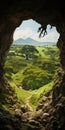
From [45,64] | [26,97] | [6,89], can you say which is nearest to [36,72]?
[45,64]

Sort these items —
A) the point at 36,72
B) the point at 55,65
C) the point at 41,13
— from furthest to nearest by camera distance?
the point at 55,65
the point at 36,72
the point at 41,13

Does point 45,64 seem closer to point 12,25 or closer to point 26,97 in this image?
point 26,97

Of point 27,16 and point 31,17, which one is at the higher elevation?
point 31,17

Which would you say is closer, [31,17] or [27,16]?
[27,16]

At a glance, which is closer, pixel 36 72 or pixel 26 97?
pixel 26 97
